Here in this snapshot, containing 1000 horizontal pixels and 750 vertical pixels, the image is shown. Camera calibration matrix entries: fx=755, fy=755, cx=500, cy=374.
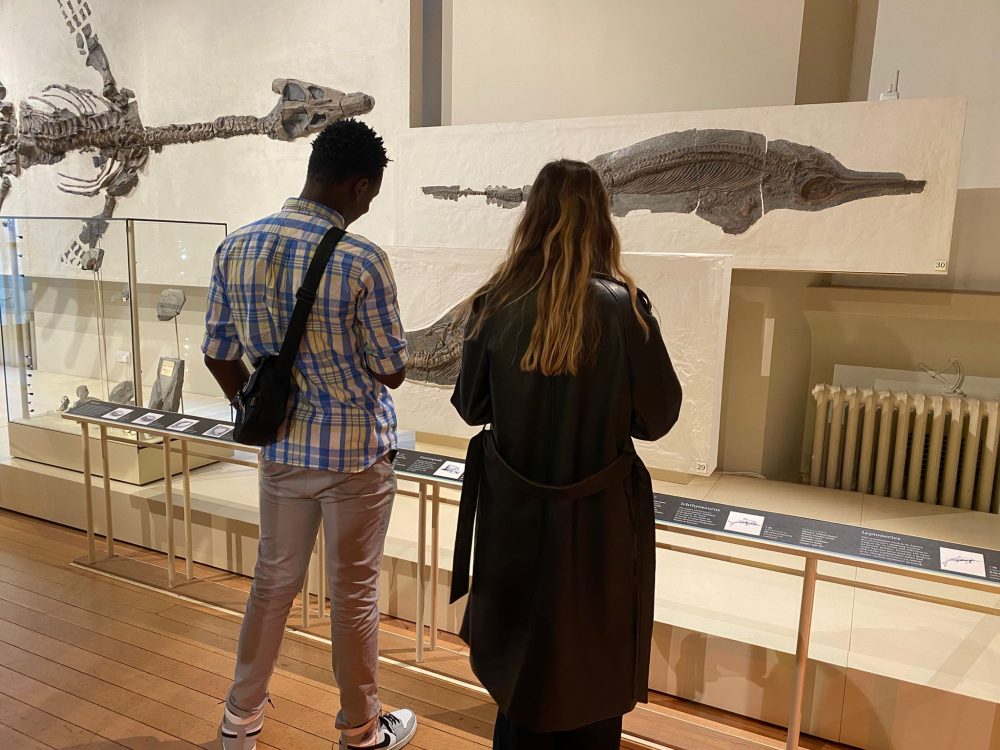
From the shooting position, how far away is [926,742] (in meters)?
2.38

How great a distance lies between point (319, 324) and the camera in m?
1.85

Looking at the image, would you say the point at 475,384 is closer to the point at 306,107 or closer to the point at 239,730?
the point at 239,730

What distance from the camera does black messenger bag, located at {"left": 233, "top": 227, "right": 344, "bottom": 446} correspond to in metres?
1.80

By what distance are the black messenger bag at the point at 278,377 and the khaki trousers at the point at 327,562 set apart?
0.13 meters

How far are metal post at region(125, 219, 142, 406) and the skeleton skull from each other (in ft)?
5.49

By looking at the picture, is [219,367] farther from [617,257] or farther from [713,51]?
[713,51]

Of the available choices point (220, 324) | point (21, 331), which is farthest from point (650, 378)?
point (21, 331)

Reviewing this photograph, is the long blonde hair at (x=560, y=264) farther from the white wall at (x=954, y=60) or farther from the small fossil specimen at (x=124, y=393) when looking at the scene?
the white wall at (x=954, y=60)

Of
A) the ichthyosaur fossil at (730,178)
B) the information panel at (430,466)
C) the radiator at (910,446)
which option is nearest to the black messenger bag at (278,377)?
the information panel at (430,466)

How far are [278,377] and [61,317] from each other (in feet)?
9.87

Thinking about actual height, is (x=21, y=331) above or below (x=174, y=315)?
below

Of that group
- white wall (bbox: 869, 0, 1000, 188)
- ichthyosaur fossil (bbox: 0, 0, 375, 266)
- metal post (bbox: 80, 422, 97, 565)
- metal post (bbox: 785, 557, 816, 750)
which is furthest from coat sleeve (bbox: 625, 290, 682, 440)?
ichthyosaur fossil (bbox: 0, 0, 375, 266)

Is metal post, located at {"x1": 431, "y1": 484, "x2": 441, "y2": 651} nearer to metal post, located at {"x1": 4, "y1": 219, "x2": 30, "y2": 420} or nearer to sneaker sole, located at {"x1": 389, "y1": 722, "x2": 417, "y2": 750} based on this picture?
sneaker sole, located at {"x1": 389, "y1": 722, "x2": 417, "y2": 750}

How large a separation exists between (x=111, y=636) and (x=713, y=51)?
3971mm
